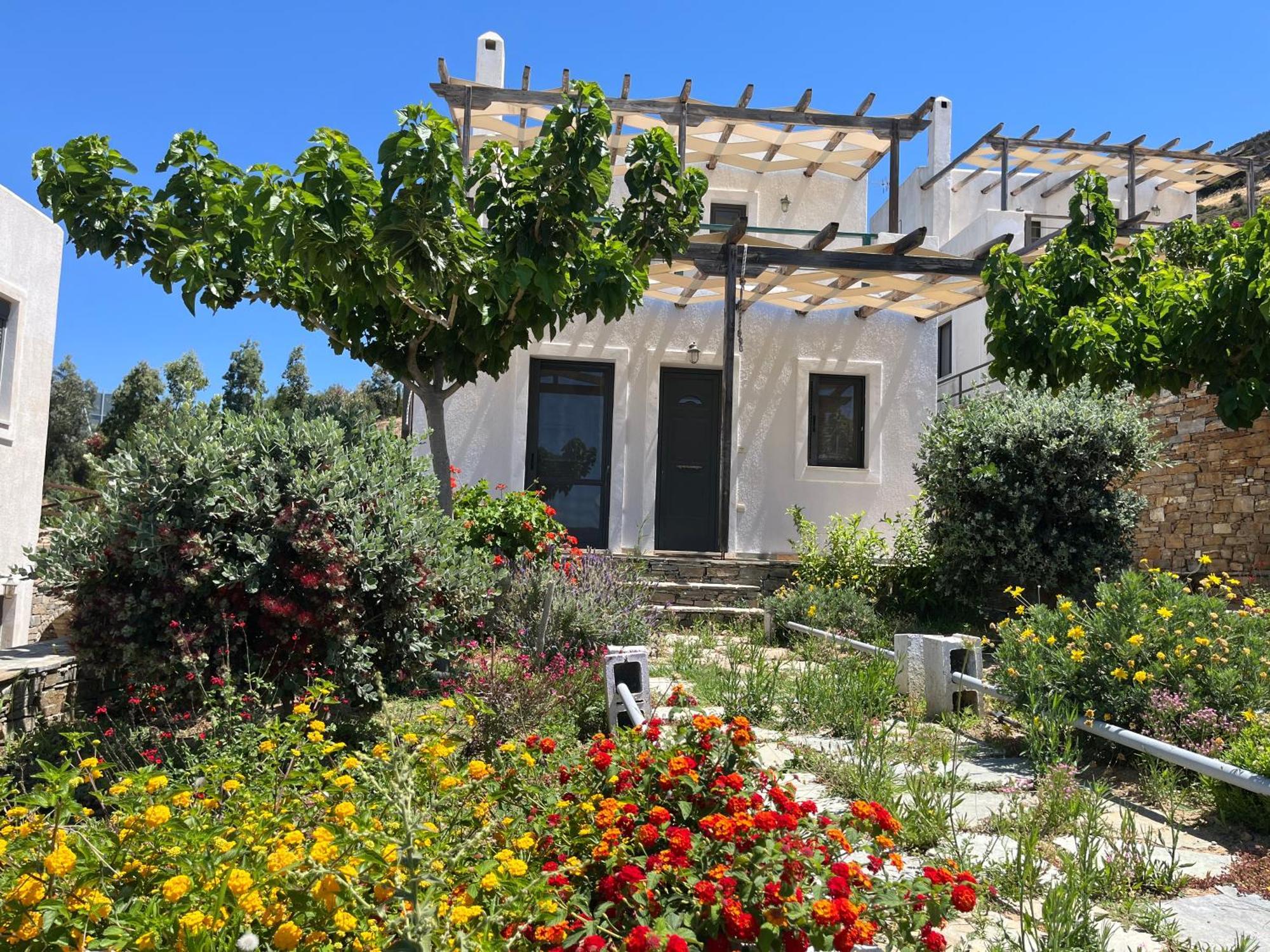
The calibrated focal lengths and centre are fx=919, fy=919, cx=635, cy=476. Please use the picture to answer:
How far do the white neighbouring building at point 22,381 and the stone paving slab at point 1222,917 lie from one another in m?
10.0

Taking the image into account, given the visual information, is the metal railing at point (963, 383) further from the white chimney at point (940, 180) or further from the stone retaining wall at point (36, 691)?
the stone retaining wall at point (36, 691)

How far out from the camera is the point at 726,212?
13.1m

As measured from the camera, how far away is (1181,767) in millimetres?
4078

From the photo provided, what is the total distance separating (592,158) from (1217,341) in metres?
6.22

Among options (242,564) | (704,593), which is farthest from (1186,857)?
(704,593)

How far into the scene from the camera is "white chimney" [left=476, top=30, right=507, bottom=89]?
42.5ft

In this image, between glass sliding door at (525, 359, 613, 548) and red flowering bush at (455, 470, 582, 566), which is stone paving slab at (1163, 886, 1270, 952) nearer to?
red flowering bush at (455, 470, 582, 566)

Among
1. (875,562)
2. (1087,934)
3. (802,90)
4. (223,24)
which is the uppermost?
(802,90)

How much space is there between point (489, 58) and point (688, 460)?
6.42 meters

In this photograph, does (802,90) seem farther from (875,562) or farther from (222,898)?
(222,898)

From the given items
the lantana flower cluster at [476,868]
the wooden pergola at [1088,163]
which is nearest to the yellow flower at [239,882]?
the lantana flower cluster at [476,868]

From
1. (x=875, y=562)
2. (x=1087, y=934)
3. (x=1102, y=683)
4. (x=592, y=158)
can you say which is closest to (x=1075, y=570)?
(x=875, y=562)

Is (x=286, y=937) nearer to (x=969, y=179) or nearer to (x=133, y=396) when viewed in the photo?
(x=969, y=179)

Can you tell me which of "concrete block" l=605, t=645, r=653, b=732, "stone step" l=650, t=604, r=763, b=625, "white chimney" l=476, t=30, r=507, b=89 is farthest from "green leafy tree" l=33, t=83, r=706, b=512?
"white chimney" l=476, t=30, r=507, b=89
